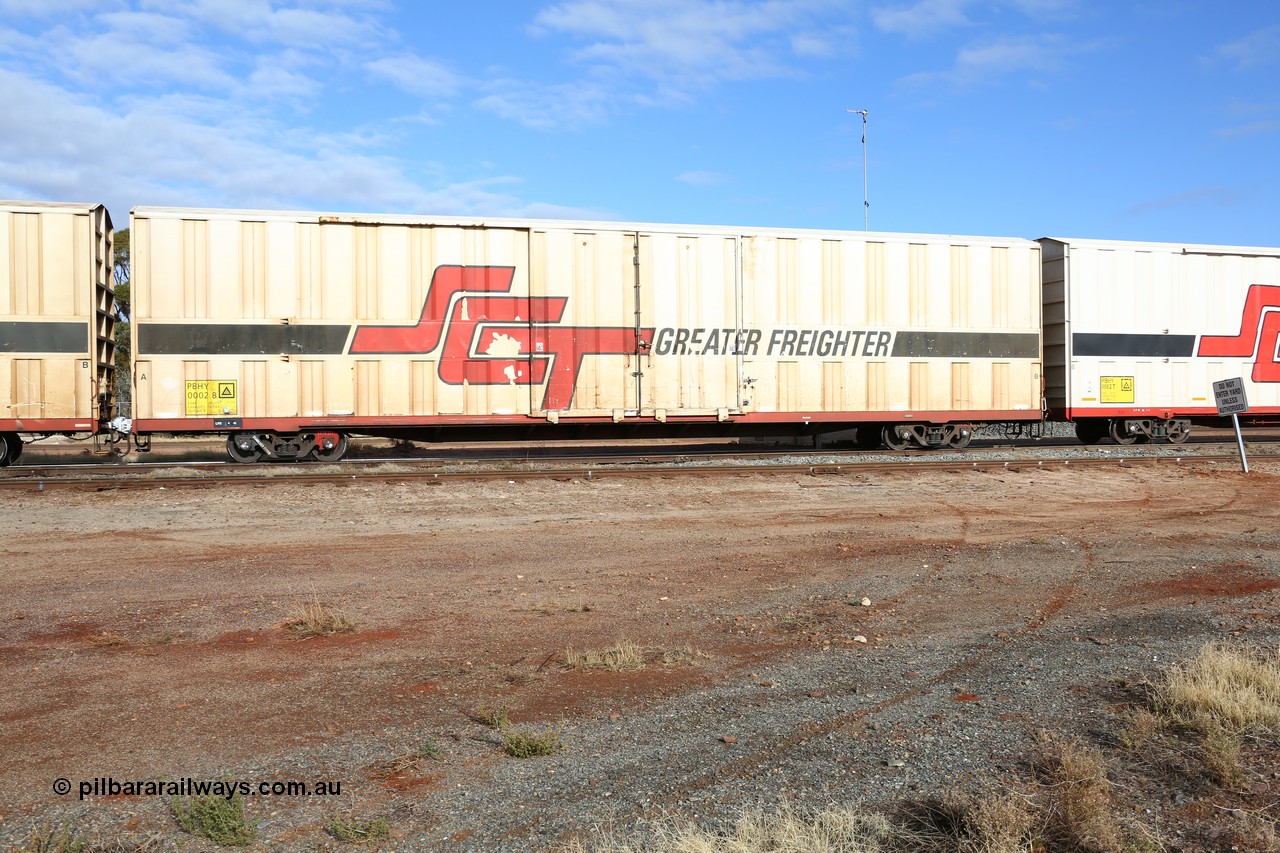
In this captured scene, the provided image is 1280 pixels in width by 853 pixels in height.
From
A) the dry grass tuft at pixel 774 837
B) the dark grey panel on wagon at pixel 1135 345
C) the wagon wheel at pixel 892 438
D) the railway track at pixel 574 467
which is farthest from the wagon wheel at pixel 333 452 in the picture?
the dark grey panel on wagon at pixel 1135 345

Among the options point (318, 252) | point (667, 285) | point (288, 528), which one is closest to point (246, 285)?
point (318, 252)

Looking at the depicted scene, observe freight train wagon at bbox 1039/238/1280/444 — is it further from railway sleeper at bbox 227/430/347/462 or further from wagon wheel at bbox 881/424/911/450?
railway sleeper at bbox 227/430/347/462

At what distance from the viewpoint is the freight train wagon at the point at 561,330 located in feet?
49.3

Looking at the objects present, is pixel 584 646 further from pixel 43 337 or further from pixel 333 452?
pixel 43 337

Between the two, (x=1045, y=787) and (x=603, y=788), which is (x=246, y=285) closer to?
(x=603, y=788)

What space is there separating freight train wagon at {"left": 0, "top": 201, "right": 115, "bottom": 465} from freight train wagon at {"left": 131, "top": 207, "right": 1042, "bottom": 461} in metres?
0.80

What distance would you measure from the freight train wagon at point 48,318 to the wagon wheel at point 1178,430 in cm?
2158

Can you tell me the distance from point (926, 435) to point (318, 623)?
48.2 ft

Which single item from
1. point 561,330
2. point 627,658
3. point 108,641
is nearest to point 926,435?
point 561,330

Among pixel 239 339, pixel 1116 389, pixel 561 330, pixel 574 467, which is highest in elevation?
pixel 561 330

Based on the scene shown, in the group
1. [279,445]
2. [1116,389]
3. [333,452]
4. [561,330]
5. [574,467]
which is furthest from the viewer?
[1116,389]

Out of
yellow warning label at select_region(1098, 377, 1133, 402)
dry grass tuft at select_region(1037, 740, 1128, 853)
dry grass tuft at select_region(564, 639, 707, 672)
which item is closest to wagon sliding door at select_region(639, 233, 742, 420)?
yellow warning label at select_region(1098, 377, 1133, 402)

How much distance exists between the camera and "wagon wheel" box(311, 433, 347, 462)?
1599cm

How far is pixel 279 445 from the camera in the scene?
15820 millimetres
